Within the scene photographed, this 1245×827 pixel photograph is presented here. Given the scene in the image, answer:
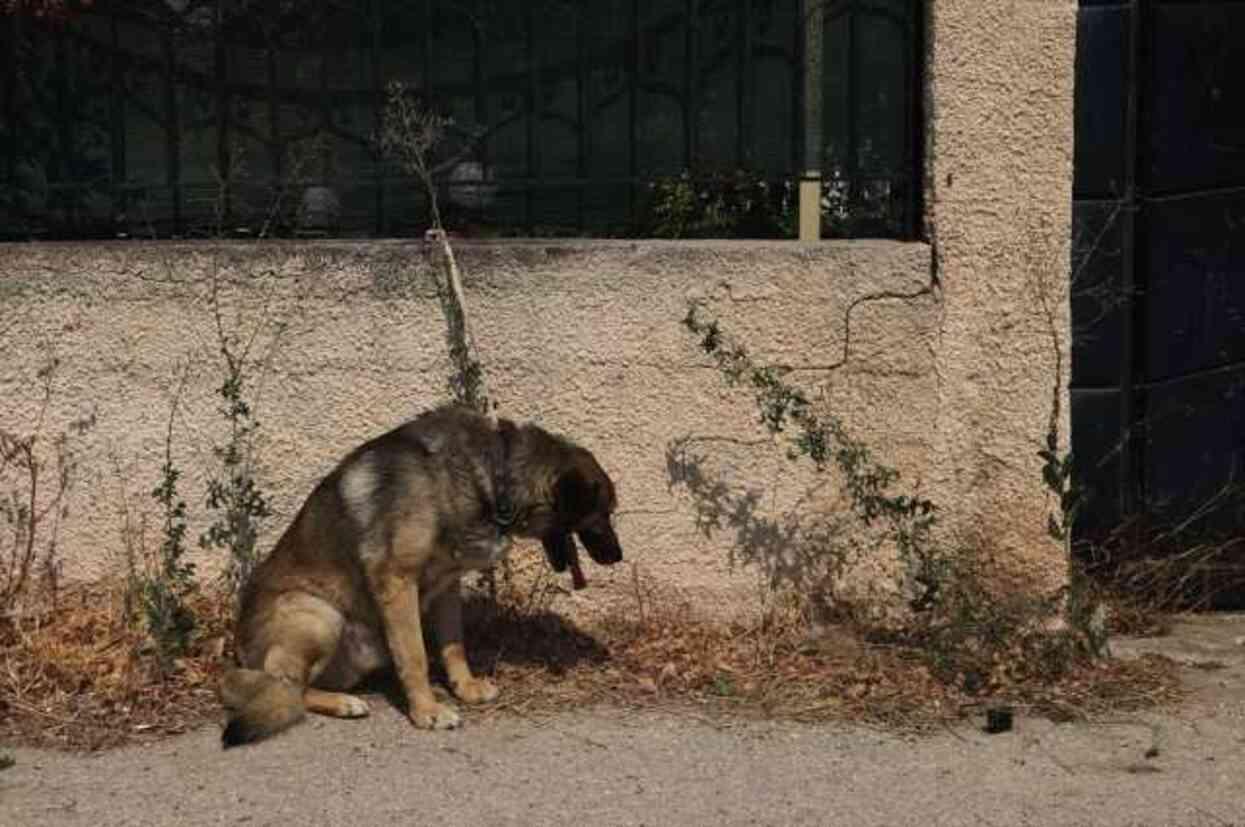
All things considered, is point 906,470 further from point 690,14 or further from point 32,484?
point 32,484

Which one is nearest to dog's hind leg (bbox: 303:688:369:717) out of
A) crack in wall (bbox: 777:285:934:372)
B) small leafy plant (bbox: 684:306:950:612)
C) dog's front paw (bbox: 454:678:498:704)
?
dog's front paw (bbox: 454:678:498:704)

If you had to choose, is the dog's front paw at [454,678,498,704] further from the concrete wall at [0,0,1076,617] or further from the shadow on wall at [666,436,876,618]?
the shadow on wall at [666,436,876,618]

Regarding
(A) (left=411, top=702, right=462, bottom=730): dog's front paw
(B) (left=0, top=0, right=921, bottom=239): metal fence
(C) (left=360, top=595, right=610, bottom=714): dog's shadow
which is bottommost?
(A) (left=411, top=702, right=462, bottom=730): dog's front paw

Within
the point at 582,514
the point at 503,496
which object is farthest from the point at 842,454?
the point at 503,496

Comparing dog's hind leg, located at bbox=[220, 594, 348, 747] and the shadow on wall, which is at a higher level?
the shadow on wall

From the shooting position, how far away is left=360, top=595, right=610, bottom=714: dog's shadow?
5520 millimetres

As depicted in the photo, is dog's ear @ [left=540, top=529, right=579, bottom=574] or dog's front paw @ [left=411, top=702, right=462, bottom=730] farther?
dog's ear @ [left=540, top=529, right=579, bottom=574]

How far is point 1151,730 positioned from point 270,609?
2670 mm

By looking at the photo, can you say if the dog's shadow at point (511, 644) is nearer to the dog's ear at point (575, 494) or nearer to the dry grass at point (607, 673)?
the dry grass at point (607, 673)

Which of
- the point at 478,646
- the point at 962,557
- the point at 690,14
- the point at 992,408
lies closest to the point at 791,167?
the point at 690,14

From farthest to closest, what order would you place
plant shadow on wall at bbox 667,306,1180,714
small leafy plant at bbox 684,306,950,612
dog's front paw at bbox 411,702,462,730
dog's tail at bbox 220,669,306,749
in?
small leafy plant at bbox 684,306,950,612, plant shadow on wall at bbox 667,306,1180,714, dog's front paw at bbox 411,702,462,730, dog's tail at bbox 220,669,306,749

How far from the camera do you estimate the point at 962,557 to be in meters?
5.69

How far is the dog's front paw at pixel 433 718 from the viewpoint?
5.05 meters

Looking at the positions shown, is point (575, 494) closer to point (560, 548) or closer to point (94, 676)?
point (560, 548)
